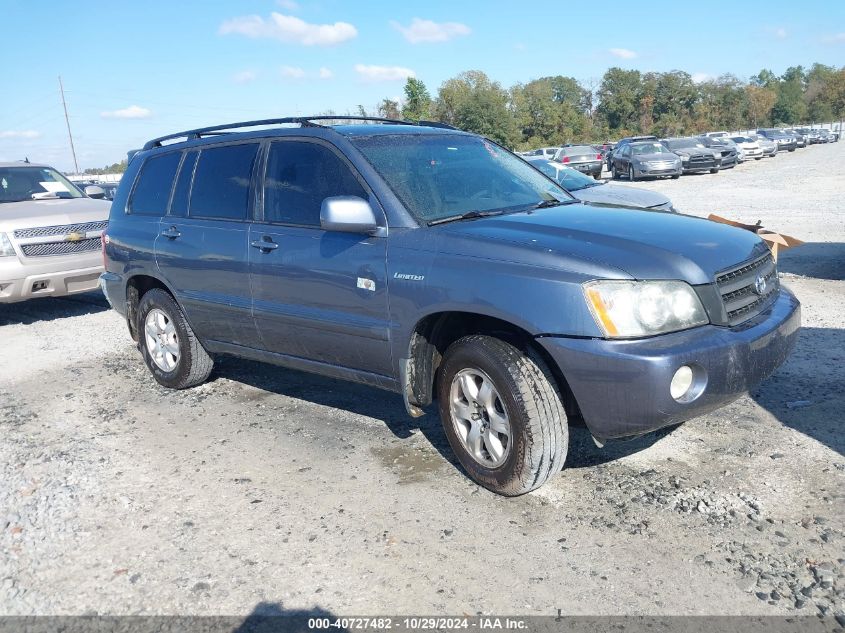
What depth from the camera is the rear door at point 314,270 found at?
4.09 m

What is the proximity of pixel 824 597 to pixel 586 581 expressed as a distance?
89 cm

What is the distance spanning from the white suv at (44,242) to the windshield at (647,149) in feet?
77.5

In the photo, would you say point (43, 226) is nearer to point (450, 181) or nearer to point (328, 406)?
point (328, 406)

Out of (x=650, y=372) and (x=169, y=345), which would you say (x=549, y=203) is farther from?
(x=169, y=345)

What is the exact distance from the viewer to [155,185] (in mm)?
5824

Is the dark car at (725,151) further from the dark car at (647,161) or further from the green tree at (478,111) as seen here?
the green tree at (478,111)

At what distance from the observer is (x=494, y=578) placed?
308 cm

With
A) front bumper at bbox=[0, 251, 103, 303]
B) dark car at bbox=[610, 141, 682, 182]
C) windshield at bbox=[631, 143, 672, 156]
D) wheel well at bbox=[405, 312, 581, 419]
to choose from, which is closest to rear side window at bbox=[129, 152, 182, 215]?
wheel well at bbox=[405, 312, 581, 419]

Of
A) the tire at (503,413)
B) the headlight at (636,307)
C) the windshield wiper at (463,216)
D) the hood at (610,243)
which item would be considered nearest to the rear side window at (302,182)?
the windshield wiper at (463,216)

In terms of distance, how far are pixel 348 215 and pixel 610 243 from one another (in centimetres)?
137

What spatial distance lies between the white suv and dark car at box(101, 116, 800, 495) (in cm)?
393

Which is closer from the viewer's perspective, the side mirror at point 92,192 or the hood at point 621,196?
the hood at point 621,196

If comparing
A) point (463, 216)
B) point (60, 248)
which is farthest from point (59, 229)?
point (463, 216)

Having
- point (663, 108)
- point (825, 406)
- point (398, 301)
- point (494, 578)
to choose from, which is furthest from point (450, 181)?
point (663, 108)
